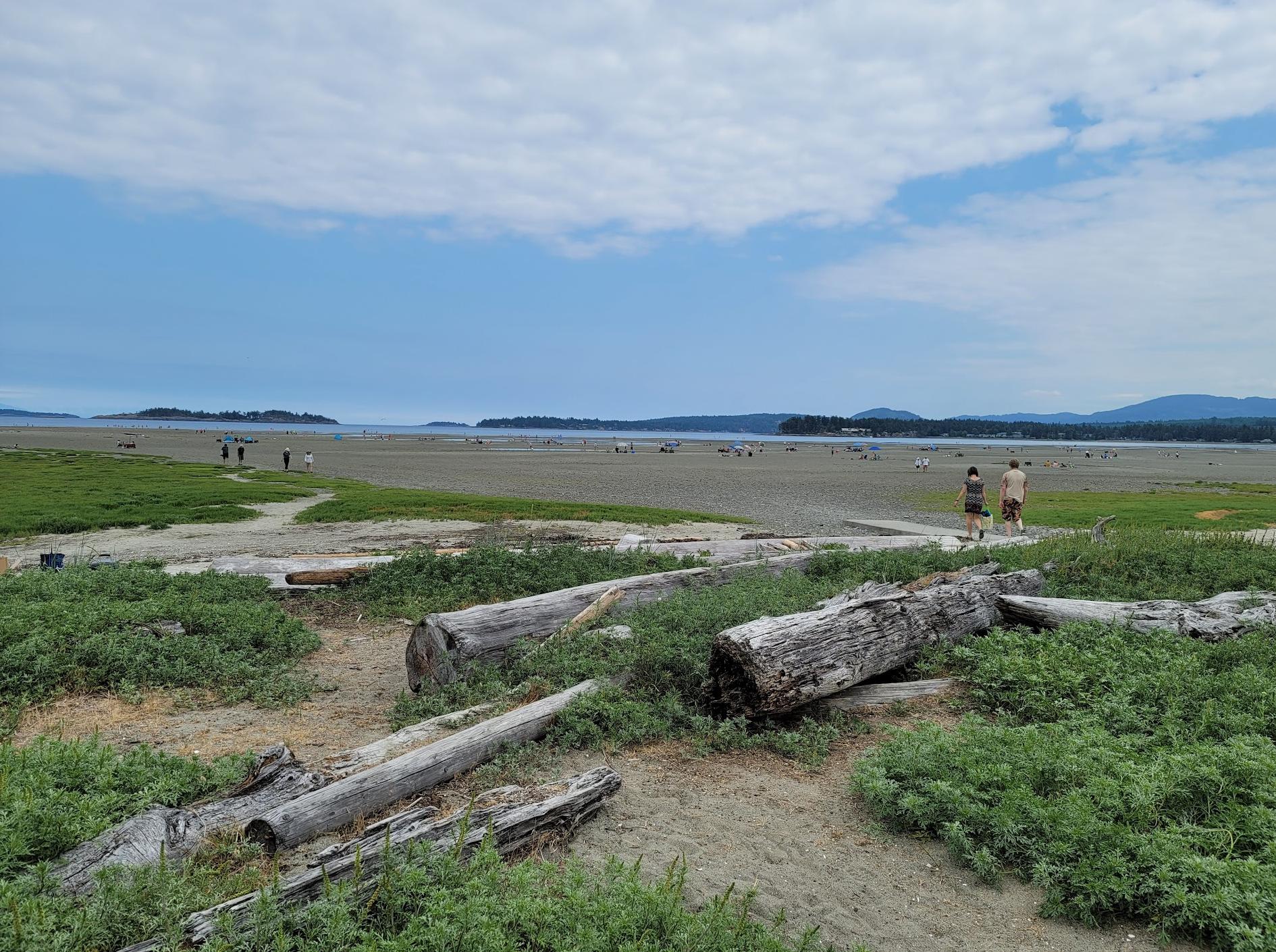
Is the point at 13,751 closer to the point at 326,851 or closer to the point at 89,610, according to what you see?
the point at 326,851

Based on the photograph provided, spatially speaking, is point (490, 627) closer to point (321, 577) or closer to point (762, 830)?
point (762, 830)

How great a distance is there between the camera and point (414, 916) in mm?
3645

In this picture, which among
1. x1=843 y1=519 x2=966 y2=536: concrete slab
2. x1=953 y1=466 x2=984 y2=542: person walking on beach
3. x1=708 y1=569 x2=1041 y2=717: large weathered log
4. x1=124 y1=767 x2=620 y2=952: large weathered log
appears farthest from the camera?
x1=843 y1=519 x2=966 y2=536: concrete slab

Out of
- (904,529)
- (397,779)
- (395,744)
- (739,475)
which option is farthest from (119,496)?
(739,475)

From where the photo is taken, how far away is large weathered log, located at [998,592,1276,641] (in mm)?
8797

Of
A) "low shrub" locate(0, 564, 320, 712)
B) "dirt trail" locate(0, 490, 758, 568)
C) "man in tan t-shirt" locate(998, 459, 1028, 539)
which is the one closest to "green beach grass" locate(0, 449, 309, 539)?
"dirt trail" locate(0, 490, 758, 568)

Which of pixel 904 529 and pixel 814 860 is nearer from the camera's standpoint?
pixel 814 860

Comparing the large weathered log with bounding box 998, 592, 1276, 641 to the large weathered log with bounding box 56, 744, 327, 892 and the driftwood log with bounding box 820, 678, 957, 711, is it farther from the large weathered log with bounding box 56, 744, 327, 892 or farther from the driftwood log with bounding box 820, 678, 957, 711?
the large weathered log with bounding box 56, 744, 327, 892

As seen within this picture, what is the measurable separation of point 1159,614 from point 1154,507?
982 inches

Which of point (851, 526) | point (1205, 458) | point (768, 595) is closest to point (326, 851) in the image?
point (768, 595)

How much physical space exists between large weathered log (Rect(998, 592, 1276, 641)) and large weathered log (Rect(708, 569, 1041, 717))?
1155 mm

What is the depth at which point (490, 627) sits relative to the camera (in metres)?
8.58

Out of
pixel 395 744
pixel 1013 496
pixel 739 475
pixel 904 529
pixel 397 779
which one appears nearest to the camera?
pixel 397 779

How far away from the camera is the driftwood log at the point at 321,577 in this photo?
12.9 metres
